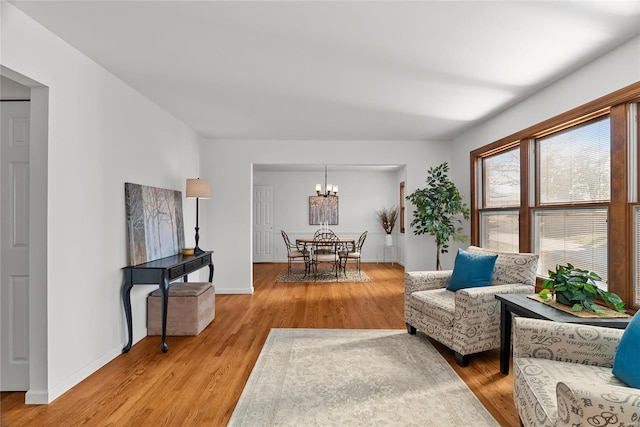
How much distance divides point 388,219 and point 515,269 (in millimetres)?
5763

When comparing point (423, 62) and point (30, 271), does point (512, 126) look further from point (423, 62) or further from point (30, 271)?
point (30, 271)

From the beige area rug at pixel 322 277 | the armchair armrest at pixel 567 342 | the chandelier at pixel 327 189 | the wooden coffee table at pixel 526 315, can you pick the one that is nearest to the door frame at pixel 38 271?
the armchair armrest at pixel 567 342

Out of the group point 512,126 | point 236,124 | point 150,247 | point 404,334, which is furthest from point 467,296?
point 236,124

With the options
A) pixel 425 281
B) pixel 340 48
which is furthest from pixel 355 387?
pixel 340 48

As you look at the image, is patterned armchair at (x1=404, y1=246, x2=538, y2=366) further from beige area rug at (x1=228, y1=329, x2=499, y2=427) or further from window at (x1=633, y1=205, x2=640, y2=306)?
window at (x1=633, y1=205, x2=640, y2=306)

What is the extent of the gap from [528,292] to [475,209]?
6.97ft

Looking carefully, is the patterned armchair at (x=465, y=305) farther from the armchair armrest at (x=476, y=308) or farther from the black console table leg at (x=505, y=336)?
the black console table leg at (x=505, y=336)

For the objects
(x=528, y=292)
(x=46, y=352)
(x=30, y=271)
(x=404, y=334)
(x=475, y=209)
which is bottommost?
(x=404, y=334)

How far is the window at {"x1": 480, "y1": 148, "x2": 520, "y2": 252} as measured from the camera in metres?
3.92

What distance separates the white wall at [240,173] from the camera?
208 inches

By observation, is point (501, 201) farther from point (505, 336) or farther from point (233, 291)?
point (233, 291)

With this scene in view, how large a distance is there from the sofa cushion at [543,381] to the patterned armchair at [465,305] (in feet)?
2.82

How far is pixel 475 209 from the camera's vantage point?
4.74 metres

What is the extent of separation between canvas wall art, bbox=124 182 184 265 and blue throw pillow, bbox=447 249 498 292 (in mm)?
3082
